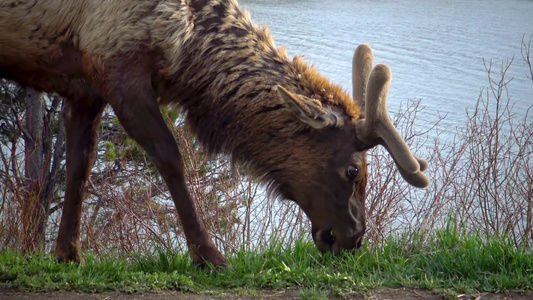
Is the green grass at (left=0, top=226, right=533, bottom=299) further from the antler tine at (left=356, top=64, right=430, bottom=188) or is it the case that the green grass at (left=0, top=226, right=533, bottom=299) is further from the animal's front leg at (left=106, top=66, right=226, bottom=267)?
the antler tine at (left=356, top=64, right=430, bottom=188)

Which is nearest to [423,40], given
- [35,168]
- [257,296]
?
[35,168]

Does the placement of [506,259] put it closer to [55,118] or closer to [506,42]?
[55,118]

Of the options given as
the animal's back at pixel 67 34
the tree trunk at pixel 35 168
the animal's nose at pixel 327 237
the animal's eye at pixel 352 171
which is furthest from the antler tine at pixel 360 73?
the tree trunk at pixel 35 168

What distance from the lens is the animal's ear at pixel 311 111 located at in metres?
4.66

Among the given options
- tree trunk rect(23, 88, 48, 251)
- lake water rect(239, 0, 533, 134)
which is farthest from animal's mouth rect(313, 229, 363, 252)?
lake water rect(239, 0, 533, 134)

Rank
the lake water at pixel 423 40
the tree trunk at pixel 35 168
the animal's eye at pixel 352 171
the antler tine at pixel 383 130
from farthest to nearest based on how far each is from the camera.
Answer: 1. the lake water at pixel 423 40
2. the tree trunk at pixel 35 168
3. the animal's eye at pixel 352 171
4. the antler tine at pixel 383 130

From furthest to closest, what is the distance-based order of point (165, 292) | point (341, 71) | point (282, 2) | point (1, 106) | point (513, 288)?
1. point (282, 2)
2. point (341, 71)
3. point (1, 106)
4. point (513, 288)
5. point (165, 292)

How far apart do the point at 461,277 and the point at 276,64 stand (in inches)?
73.9

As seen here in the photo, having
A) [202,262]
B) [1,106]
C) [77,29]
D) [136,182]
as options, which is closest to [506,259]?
[202,262]

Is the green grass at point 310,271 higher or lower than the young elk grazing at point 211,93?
lower

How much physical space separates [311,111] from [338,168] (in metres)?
0.46

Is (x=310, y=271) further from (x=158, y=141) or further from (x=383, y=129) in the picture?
(x=158, y=141)

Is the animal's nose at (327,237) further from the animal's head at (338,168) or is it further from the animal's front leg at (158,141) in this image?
the animal's front leg at (158,141)

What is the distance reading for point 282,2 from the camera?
32.7 meters
